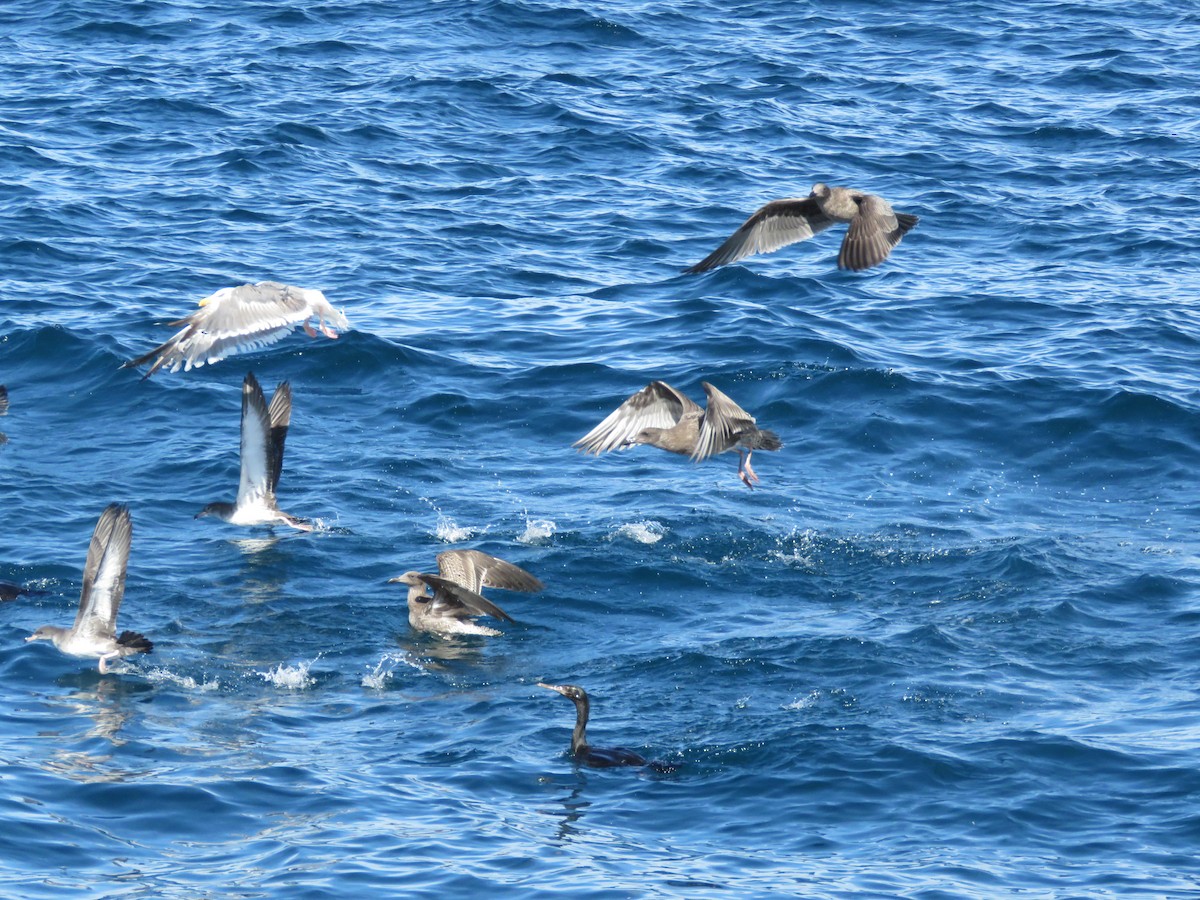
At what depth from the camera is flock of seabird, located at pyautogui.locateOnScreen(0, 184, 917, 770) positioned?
43.0 feet

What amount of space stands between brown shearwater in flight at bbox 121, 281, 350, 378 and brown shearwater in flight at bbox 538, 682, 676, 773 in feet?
14.0

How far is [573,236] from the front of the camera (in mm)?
23234

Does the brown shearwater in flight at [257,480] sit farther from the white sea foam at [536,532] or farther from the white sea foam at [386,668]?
the white sea foam at [386,668]

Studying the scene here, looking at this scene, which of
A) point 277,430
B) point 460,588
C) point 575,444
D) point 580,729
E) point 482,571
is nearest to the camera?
point 580,729

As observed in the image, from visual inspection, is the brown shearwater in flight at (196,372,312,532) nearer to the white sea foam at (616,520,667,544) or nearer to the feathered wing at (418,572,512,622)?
the feathered wing at (418,572,512,622)

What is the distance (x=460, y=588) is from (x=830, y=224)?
4550 mm

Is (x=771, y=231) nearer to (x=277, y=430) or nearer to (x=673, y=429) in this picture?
(x=673, y=429)

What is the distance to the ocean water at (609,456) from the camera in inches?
442

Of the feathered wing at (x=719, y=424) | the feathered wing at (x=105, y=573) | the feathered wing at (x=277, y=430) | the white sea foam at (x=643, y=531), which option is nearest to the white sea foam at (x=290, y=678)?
the feathered wing at (x=105, y=573)

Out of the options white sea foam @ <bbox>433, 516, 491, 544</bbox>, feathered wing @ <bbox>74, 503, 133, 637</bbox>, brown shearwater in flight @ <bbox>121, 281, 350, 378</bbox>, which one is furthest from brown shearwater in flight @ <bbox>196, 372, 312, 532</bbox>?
feathered wing @ <bbox>74, 503, 133, 637</bbox>

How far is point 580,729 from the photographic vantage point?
1200 cm

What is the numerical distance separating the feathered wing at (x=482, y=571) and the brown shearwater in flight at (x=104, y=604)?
2721mm

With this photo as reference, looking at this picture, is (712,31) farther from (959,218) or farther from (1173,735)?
(1173,735)

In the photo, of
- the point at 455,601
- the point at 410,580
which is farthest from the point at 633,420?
the point at 410,580
